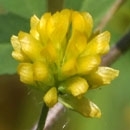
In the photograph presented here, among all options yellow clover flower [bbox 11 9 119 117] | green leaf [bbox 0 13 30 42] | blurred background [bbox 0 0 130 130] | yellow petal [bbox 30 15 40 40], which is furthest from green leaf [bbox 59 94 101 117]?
blurred background [bbox 0 0 130 130]

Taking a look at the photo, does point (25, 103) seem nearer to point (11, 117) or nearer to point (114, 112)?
point (11, 117)

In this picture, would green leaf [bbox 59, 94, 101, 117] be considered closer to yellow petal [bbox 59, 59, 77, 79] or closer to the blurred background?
yellow petal [bbox 59, 59, 77, 79]

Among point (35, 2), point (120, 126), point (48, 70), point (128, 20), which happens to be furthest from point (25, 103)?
point (48, 70)

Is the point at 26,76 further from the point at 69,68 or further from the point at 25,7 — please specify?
the point at 25,7

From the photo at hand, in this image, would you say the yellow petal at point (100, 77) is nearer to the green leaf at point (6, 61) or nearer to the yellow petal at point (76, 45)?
the yellow petal at point (76, 45)

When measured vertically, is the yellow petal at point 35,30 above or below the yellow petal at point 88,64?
above

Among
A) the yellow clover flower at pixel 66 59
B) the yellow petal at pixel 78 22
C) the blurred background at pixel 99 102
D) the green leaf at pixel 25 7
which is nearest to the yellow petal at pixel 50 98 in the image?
the yellow clover flower at pixel 66 59
